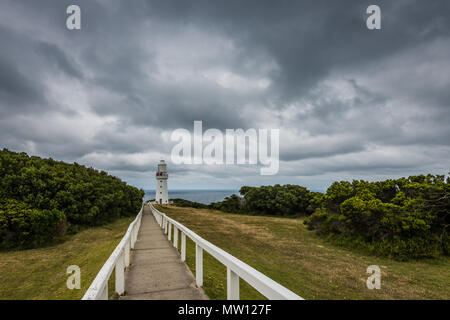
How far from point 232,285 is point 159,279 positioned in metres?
2.72

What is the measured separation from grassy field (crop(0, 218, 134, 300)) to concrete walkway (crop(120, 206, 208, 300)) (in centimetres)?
55

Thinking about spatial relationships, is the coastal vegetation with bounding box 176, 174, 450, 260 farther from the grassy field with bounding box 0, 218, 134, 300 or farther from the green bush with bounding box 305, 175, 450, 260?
the grassy field with bounding box 0, 218, 134, 300

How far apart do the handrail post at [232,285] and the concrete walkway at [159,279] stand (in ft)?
4.11

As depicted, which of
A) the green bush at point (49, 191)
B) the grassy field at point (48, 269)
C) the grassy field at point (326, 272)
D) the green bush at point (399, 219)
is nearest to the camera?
the grassy field at point (326, 272)

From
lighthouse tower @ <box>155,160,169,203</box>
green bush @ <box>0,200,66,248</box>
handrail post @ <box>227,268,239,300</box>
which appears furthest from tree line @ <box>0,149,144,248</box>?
lighthouse tower @ <box>155,160,169,203</box>

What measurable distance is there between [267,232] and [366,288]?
10.8 m

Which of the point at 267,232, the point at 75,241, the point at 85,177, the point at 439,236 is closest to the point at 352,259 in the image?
the point at 439,236

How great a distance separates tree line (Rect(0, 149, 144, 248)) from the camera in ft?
49.1

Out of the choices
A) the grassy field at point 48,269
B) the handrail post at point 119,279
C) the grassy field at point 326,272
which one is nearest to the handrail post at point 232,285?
the grassy field at point 326,272

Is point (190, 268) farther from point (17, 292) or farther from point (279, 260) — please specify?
point (17, 292)

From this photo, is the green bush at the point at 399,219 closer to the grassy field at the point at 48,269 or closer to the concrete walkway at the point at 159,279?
the concrete walkway at the point at 159,279

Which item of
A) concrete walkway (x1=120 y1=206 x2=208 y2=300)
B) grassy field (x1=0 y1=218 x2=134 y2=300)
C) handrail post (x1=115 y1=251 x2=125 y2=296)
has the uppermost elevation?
handrail post (x1=115 y1=251 x2=125 y2=296)

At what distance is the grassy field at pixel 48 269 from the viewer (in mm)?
7684
